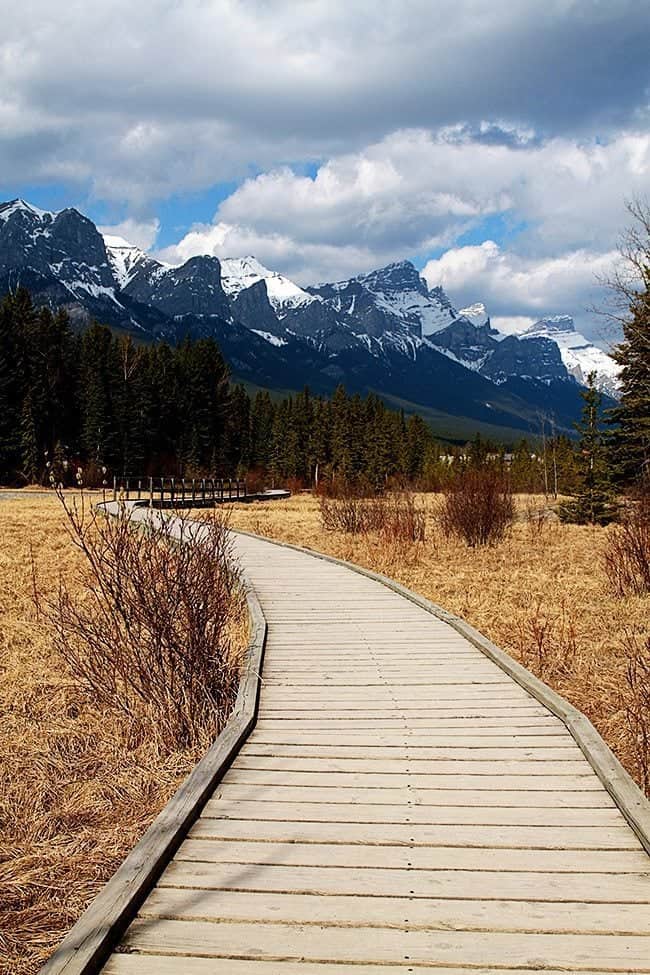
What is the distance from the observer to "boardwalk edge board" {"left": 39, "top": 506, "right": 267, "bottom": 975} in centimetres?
273

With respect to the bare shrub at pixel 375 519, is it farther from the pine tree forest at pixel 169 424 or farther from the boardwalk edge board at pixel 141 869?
the pine tree forest at pixel 169 424

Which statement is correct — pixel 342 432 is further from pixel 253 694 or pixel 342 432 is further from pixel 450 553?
pixel 253 694

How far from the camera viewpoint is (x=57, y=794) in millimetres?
5336

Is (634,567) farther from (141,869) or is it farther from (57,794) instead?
(141,869)

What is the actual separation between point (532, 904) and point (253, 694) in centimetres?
311

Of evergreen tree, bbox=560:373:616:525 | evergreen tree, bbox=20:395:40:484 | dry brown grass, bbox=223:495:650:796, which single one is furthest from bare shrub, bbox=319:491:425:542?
evergreen tree, bbox=20:395:40:484

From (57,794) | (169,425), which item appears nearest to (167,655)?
(57,794)

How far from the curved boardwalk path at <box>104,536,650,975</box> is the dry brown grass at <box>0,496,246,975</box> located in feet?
2.17

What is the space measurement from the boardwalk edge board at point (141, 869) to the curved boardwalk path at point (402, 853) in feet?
0.20

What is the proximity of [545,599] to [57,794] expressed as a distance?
806 centimetres

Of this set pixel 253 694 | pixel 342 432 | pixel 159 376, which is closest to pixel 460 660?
pixel 253 694

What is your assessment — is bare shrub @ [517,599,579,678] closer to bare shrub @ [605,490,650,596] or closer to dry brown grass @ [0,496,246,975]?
bare shrub @ [605,490,650,596]

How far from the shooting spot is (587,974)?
272 centimetres

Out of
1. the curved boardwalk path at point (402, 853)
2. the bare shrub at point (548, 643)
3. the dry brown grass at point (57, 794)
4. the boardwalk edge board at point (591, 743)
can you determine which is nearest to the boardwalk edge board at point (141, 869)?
the curved boardwalk path at point (402, 853)
